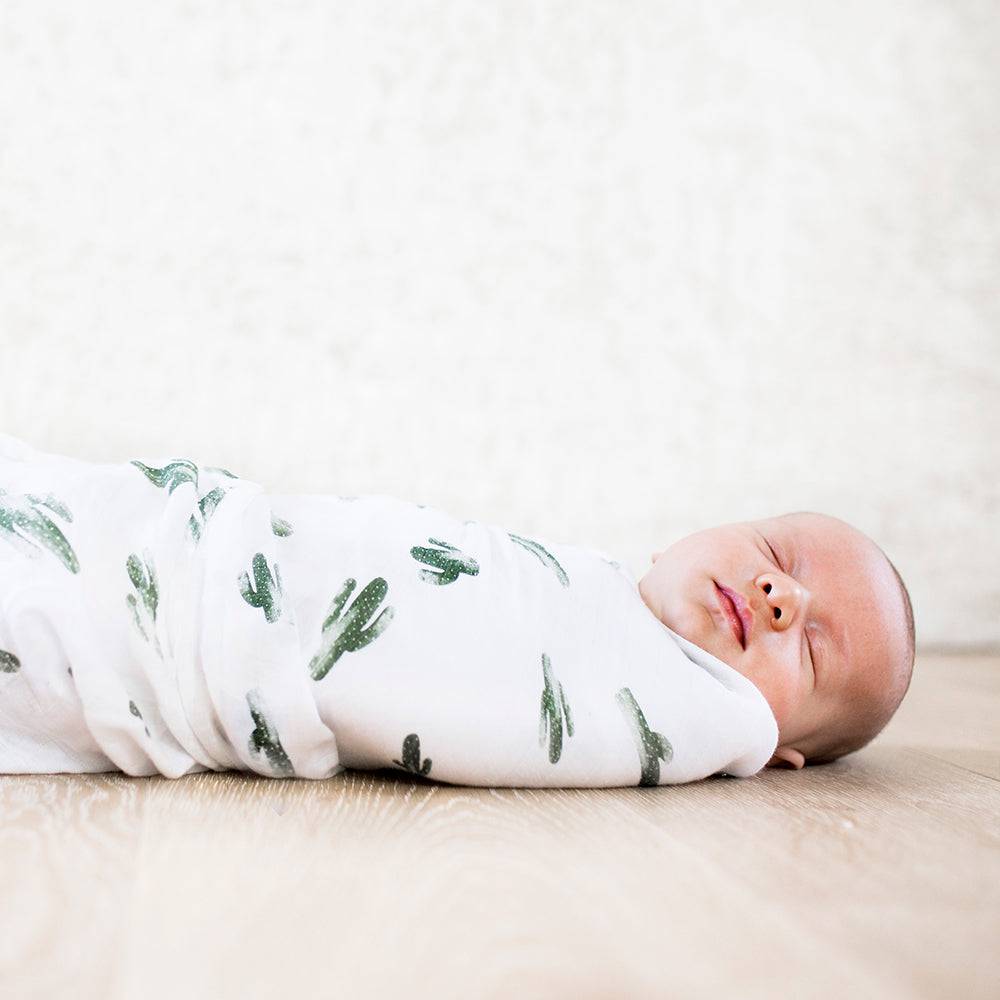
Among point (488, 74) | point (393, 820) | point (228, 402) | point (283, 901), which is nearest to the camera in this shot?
point (283, 901)

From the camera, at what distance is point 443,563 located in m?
0.68

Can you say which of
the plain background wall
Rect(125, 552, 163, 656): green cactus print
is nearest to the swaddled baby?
Rect(125, 552, 163, 656): green cactus print

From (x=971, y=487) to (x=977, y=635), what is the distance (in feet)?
0.79

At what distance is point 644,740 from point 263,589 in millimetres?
252

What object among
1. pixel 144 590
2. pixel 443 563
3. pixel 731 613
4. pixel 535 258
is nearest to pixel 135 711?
pixel 144 590

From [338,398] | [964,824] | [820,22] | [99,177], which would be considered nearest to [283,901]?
[964,824]

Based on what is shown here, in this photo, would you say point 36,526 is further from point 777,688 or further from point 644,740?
point 777,688

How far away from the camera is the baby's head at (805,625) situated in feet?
2.47

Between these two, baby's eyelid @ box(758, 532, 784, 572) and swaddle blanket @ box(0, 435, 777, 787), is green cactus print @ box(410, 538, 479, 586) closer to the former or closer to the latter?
swaddle blanket @ box(0, 435, 777, 787)

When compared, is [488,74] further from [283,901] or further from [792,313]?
[283,901]

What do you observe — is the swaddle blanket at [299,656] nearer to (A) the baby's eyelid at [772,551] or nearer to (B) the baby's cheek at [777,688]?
(B) the baby's cheek at [777,688]

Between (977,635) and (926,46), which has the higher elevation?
(926,46)

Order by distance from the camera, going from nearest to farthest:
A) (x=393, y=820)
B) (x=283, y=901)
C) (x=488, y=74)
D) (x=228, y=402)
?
(x=283, y=901) → (x=393, y=820) → (x=228, y=402) → (x=488, y=74)

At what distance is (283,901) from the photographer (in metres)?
0.41
